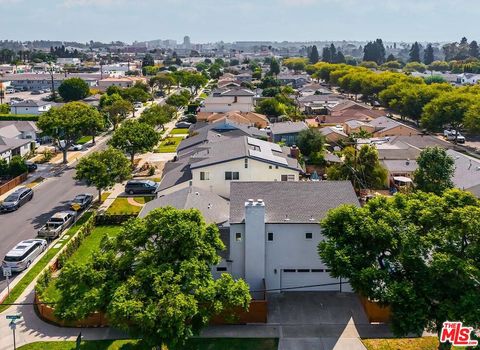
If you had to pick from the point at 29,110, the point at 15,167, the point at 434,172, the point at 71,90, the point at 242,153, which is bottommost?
the point at 15,167

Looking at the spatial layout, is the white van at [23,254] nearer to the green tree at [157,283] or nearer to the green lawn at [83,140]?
the green tree at [157,283]

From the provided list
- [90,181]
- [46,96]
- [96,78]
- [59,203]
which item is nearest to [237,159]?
[90,181]

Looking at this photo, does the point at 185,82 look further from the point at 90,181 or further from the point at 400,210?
the point at 400,210

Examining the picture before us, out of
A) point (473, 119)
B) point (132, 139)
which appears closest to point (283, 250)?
point (132, 139)

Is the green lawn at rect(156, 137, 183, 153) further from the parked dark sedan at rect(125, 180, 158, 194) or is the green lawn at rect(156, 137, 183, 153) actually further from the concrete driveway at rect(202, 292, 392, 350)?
the concrete driveway at rect(202, 292, 392, 350)

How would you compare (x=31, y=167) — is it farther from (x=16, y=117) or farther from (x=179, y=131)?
(x=16, y=117)

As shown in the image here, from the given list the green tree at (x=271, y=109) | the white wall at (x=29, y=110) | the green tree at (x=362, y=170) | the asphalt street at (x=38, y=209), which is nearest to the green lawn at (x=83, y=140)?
the asphalt street at (x=38, y=209)
